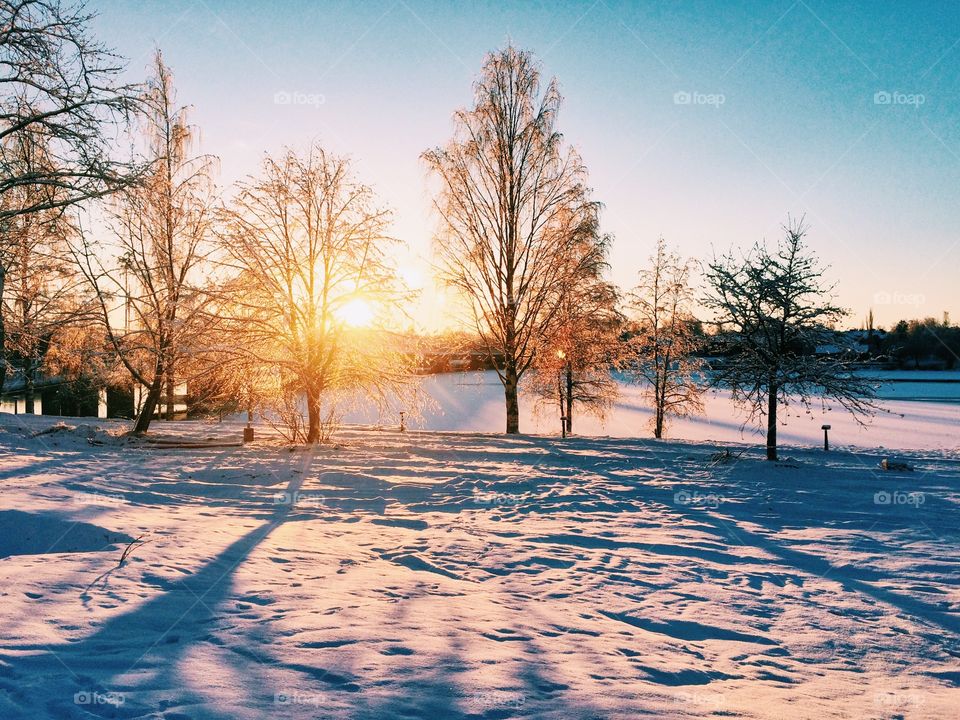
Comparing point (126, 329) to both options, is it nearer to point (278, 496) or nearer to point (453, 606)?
point (278, 496)

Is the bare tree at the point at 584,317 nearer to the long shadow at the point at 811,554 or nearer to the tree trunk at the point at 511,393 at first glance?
the tree trunk at the point at 511,393

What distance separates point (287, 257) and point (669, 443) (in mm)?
12233

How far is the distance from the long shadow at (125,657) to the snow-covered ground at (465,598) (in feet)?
0.05

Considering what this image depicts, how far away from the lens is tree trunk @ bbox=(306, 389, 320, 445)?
609 inches

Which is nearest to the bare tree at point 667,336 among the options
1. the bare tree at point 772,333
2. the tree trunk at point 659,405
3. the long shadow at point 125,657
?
the tree trunk at point 659,405

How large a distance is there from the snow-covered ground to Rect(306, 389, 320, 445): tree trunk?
470 cm

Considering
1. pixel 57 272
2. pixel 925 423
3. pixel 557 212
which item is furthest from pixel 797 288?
pixel 925 423

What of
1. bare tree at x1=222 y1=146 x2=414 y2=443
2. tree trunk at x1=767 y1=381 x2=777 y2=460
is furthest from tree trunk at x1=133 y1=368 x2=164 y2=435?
tree trunk at x1=767 y1=381 x2=777 y2=460

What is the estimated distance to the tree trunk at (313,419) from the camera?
50.8 ft

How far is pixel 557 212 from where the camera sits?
21.2m

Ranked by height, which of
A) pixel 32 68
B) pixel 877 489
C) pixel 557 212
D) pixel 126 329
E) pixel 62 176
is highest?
pixel 557 212

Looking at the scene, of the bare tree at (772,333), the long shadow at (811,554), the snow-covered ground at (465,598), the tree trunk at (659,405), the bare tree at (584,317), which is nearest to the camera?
the snow-covered ground at (465,598)

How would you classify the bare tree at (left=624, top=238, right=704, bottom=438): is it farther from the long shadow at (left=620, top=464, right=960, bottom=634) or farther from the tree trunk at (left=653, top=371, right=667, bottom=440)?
the long shadow at (left=620, top=464, right=960, bottom=634)

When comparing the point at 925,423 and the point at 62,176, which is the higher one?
the point at 62,176
